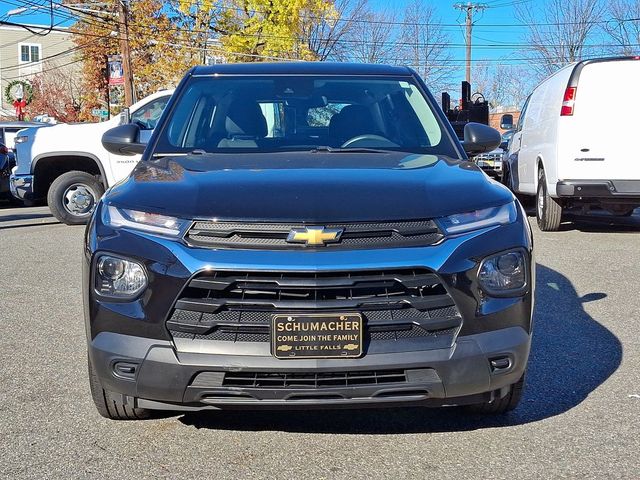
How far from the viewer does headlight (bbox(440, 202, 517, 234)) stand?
310cm

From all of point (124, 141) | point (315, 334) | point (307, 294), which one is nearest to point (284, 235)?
point (307, 294)

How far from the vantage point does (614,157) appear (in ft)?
31.1

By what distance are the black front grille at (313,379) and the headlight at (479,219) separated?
1.99ft

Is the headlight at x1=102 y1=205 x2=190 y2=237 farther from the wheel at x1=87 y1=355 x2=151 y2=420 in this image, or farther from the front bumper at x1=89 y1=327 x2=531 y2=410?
the wheel at x1=87 y1=355 x2=151 y2=420

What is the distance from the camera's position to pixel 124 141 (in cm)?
470

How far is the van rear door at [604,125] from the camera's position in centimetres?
944

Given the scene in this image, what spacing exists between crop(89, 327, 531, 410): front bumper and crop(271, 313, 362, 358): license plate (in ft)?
0.16

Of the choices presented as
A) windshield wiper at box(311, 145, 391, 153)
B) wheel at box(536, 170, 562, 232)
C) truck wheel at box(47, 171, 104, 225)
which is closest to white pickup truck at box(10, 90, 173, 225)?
truck wheel at box(47, 171, 104, 225)

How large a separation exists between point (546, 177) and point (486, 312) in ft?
25.2

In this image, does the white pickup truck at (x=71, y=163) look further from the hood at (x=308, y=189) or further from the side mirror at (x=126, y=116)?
the hood at (x=308, y=189)

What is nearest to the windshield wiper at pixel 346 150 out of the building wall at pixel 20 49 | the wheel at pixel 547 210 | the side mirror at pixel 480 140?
the side mirror at pixel 480 140

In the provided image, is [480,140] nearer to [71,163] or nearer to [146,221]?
[146,221]

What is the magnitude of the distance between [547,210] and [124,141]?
716cm

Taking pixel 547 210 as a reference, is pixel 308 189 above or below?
above
